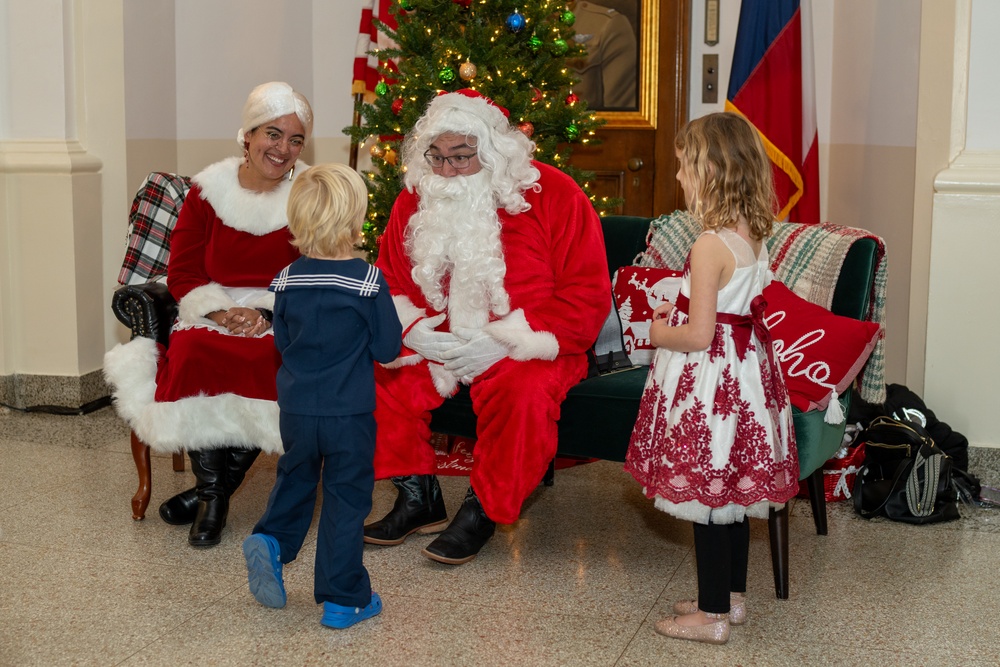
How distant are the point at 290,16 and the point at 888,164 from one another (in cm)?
339

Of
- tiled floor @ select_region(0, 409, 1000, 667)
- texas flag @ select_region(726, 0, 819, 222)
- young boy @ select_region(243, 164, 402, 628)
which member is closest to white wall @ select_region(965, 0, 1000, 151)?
tiled floor @ select_region(0, 409, 1000, 667)

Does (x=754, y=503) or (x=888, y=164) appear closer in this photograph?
(x=754, y=503)

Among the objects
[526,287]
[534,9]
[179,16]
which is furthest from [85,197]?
[526,287]

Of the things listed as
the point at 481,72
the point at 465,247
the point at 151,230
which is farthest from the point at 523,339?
the point at 151,230

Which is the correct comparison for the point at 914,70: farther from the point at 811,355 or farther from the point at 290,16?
the point at 290,16

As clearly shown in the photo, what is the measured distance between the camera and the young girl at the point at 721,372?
2424 millimetres

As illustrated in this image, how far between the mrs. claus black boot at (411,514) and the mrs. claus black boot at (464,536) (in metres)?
0.18

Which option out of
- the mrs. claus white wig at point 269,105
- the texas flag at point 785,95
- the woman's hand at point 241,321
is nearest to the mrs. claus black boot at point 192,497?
the woman's hand at point 241,321

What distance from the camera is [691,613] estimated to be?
2633mm

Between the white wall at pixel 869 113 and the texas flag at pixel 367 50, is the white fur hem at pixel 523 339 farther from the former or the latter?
the texas flag at pixel 367 50

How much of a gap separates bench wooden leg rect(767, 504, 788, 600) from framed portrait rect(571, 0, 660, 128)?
10.8 feet

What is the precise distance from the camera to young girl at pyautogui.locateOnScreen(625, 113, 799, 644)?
7.95ft

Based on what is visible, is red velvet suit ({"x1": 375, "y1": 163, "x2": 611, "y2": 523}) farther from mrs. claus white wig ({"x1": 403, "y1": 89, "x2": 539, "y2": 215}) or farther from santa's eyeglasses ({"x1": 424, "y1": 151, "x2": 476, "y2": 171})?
santa's eyeglasses ({"x1": 424, "y1": 151, "x2": 476, "y2": 171})

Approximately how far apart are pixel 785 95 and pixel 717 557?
3106 mm
